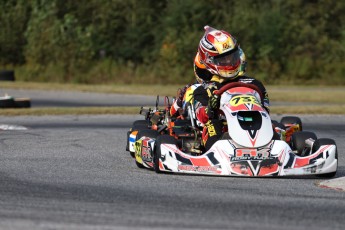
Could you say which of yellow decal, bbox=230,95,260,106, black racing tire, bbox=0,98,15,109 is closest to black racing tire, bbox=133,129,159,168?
yellow decal, bbox=230,95,260,106

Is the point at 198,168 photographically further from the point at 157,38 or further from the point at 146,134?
the point at 157,38

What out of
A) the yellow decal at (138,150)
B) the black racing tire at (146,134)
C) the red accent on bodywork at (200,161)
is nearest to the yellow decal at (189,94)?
the black racing tire at (146,134)

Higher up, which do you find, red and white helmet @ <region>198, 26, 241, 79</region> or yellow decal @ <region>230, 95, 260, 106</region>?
red and white helmet @ <region>198, 26, 241, 79</region>

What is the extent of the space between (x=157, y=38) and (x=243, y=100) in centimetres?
2843

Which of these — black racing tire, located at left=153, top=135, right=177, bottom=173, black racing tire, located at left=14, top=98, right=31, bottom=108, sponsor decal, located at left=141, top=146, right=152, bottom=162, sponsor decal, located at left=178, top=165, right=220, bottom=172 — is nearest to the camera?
sponsor decal, located at left=178, top=165, right=220, bottom=172

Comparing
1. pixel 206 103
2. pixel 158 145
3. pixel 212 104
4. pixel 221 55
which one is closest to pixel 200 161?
pixel 158 145

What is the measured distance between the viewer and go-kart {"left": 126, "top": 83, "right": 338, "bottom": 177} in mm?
9336

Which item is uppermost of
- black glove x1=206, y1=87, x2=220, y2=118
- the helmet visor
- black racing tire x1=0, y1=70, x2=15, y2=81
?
the helmet visor

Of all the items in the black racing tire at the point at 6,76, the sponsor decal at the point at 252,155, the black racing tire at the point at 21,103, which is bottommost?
the black racing tire at the point at 6,76

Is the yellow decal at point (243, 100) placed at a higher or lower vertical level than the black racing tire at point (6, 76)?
higher

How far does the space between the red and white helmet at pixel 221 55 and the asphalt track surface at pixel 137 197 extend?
1405 millimetres

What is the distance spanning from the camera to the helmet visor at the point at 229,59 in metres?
10.8

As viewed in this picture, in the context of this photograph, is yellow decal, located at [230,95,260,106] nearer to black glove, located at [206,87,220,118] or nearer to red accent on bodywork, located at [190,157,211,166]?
black glove, located at [206,87,220,118]

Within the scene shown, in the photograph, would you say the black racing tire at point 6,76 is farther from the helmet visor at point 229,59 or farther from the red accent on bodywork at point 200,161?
the red accent on bodywork at point 200,161
